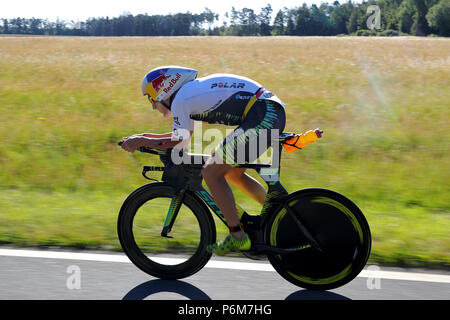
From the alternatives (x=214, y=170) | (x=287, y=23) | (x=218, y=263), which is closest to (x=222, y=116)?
(x=214, y=170)

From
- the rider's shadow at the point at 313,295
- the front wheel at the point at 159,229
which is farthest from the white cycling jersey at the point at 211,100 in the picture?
the rider's shadow at the point at 313,295

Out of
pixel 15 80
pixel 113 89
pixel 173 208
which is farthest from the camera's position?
pixel 15 80

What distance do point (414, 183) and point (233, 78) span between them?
3947 mm

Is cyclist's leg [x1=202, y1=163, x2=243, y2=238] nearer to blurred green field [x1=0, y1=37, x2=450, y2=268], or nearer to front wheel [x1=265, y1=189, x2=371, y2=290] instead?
front wheel [x1=265, y1=189, x2=371, y2=290]

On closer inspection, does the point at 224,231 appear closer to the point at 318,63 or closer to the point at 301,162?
the point at 301,162

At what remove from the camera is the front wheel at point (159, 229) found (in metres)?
4.15

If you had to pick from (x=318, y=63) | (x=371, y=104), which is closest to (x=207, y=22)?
(x=318, y=63)

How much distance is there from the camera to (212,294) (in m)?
3.87

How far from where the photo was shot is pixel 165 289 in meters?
3.99

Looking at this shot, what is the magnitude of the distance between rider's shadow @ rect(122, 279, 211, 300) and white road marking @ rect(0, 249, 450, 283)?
0.78ft

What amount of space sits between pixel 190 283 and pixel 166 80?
152cm

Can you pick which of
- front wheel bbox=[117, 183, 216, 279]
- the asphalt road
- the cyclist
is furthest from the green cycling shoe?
the asphalt road

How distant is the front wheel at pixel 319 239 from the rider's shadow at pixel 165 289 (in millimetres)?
622
